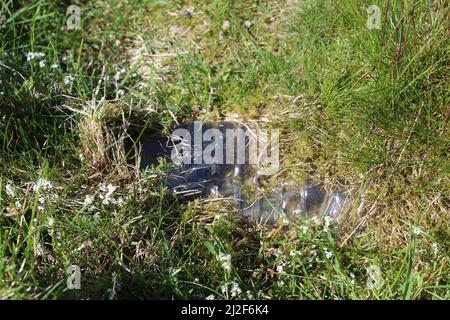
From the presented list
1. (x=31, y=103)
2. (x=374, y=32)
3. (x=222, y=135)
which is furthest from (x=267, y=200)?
(x=31, y=103)

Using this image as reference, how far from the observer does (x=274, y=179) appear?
11.5 feet

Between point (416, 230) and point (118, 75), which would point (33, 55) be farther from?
point (416, 230)

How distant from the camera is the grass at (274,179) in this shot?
2.98m

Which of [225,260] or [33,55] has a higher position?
[33,55]

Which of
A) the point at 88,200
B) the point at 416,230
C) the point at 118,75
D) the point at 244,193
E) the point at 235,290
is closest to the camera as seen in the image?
the point at 235,290

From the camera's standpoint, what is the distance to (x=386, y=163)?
10.6 ft

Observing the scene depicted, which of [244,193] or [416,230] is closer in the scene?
[416,230]

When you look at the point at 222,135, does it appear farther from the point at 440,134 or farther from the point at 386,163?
the point at 440,134

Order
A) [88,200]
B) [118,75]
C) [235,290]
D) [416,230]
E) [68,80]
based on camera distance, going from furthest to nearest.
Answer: [118,75]
[68,80]
[88,200]
[416,230]
[235,290]

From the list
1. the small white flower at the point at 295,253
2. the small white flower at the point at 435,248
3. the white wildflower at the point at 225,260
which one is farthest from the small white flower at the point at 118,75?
the small white flower at the point at 435,248

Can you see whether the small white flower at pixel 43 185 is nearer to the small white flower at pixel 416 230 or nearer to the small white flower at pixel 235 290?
the small white flower at pixel 235 290

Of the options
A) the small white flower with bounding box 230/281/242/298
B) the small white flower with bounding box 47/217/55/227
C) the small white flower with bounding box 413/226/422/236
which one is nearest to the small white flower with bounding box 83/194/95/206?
the small white flower with bounding box 47/217/55/227

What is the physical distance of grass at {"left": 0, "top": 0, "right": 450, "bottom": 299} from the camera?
2984mm

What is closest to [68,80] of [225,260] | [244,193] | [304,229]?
[244,193]
